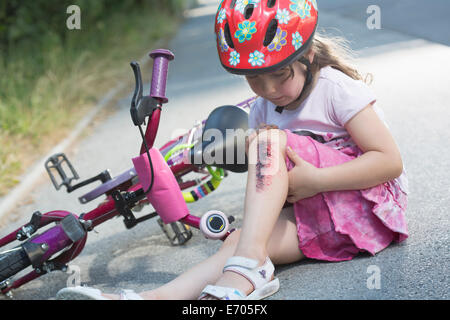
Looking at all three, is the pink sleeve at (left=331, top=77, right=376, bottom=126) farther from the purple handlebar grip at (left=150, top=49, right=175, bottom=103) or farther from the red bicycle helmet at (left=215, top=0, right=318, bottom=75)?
the purple handlebar grip at (left=150, top=49, right=175, bottom=103)

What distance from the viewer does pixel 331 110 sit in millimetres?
2590

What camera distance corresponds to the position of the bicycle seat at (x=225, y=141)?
10.2 feet

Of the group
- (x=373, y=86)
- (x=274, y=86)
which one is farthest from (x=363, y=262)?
(x=373, y=86)

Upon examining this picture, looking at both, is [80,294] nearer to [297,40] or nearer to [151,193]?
[151,193]

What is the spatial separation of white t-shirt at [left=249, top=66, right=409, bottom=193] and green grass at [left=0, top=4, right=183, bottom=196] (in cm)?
324

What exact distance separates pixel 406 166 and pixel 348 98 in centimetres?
145

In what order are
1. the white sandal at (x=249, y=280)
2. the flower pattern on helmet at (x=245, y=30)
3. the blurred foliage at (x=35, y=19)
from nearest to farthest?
1. the white sandal at (x=249, y=280)
2. the flower pattern on helmet at (x=245, y=30)
3. the blurred foliage at (x=35, y=19)

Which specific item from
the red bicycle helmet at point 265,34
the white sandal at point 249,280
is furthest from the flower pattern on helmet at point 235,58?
the white sandal at point 249,280

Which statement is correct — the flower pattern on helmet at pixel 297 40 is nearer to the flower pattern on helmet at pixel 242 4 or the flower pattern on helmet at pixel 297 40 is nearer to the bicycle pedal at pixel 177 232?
the flower pattern on helmet at pixel 242 4

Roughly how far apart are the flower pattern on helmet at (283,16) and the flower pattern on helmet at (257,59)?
0.18m

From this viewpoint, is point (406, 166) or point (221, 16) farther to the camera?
point (406, 166)

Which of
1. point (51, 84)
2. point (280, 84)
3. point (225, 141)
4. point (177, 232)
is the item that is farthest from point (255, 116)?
point (51, 84)
